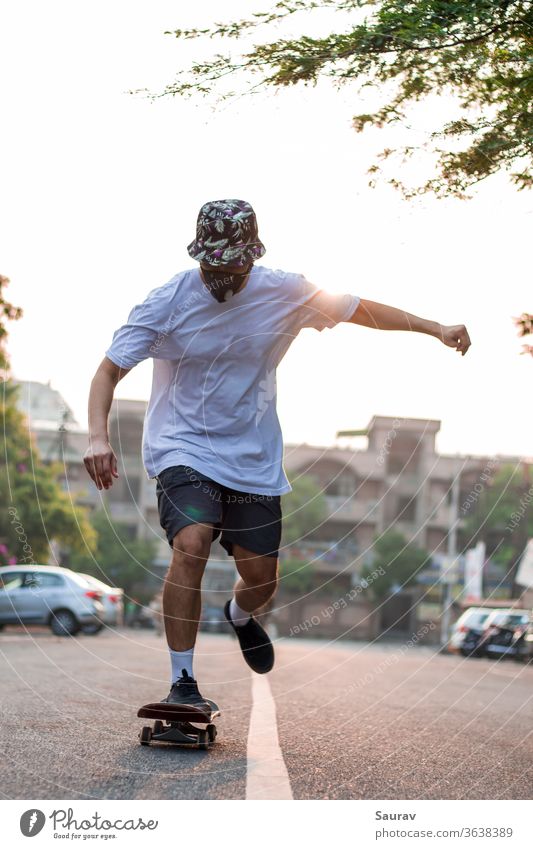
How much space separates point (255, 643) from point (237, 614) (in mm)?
179

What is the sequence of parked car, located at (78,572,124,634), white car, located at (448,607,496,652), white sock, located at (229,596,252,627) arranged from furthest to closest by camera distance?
1. white car, located at (448,607,496,652)
2. parked car, located at (78,572,124,634)
3. white sock, located at (229,596,252,627)

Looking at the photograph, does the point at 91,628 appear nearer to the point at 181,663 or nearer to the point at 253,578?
the point at 253,578

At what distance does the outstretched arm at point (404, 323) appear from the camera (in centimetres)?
413

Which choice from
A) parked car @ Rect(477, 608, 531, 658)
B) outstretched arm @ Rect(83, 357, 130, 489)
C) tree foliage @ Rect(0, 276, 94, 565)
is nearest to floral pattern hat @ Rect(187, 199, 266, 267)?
outstretched arm @ Rect(83, 357, 130, 489)

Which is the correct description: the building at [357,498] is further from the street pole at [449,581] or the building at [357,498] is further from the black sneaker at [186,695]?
the black sneaker at [186,695]

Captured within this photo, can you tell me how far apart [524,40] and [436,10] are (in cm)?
43

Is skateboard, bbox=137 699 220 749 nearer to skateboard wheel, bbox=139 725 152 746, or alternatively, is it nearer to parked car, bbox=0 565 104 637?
skateboard wheel, bbox=139 725 152 746

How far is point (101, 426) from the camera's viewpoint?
3.72 metres

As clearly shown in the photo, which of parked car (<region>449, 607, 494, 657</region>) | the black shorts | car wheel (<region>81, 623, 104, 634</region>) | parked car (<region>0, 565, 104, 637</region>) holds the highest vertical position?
the black shorts

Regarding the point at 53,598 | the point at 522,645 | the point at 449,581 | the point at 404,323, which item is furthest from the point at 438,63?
the point at 449,581

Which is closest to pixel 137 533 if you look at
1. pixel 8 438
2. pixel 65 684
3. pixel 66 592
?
pixel 8 438

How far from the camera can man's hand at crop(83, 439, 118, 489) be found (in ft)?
11.8

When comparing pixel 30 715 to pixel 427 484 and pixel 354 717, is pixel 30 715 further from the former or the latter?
pixel 427 484

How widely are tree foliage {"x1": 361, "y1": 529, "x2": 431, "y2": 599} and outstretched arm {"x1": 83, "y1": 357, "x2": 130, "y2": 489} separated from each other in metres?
54.0
